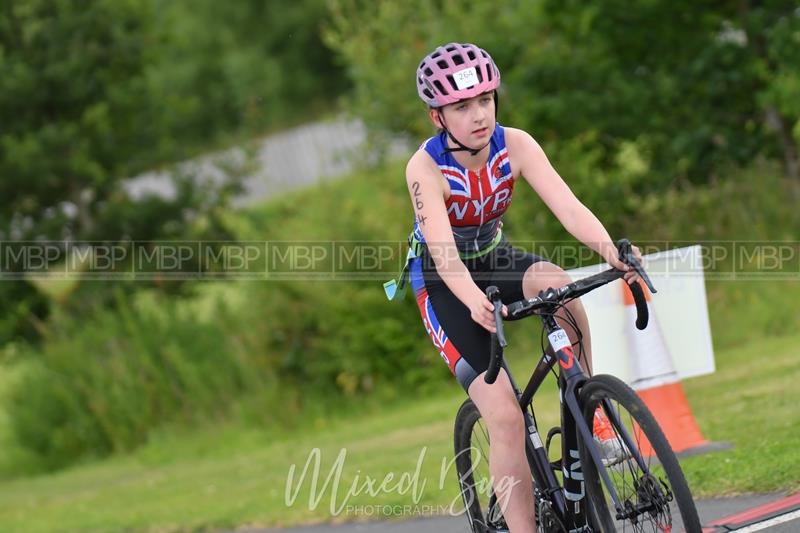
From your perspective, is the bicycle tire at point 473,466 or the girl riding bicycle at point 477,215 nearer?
the girl riding bicycle at point 477,215

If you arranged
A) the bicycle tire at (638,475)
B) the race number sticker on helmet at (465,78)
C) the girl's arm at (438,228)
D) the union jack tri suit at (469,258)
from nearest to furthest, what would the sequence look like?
1. the bicycle tire at (638,475)
2. the girl's arm at (438,228)
3. the race number sticker on helmet at (465,78)
4. the union jack tri suit at (469,258)

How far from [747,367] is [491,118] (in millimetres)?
6714

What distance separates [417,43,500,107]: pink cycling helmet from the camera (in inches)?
206

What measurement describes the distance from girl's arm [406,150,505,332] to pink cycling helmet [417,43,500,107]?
29 cm

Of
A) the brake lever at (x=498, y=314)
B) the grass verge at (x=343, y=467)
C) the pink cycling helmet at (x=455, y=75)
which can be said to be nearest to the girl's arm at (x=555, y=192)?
the pink cycling helmet at (x=455, y=75)

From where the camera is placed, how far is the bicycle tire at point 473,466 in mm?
5953

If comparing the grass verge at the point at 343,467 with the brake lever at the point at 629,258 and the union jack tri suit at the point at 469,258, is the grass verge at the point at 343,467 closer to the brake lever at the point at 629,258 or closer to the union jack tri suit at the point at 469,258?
the union jack tri suit at the point at 469,258

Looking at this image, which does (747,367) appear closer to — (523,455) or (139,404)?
(523,455)

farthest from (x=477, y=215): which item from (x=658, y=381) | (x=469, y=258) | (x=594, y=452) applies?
(x=658, y=381)

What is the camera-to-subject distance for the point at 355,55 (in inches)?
776

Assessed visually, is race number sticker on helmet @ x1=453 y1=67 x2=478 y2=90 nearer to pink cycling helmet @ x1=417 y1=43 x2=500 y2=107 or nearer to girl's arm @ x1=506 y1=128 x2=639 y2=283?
pink cycling helmet @ x1=417 y1=43 x2=500 y2=107

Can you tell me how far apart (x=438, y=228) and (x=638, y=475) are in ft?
4.42

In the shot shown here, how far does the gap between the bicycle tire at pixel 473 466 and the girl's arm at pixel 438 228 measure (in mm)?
987

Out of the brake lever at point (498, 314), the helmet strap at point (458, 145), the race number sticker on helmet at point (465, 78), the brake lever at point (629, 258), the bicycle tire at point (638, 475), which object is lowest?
the bicycle tire at point (638, 475)
